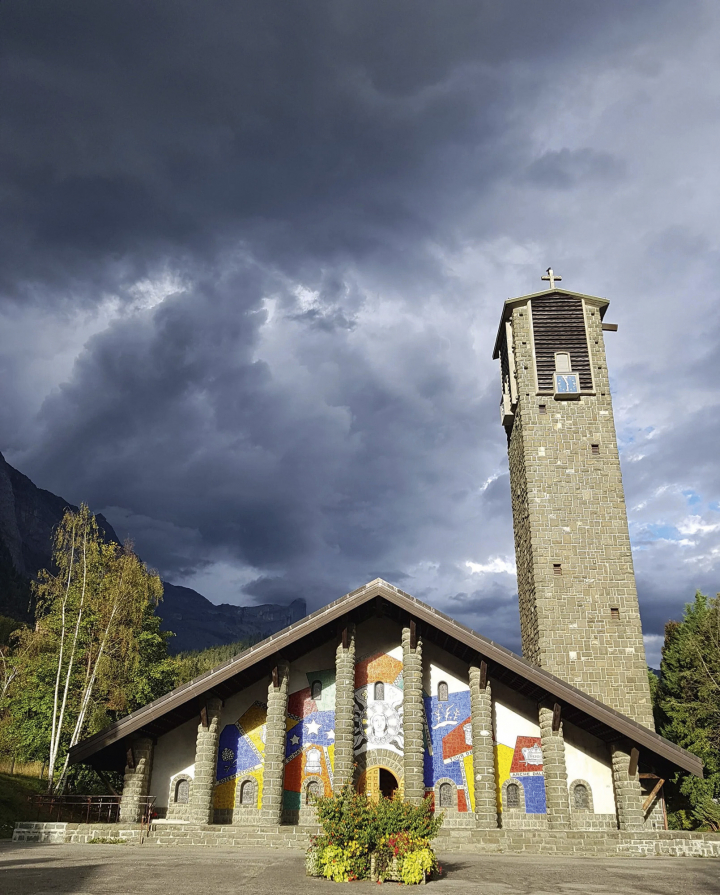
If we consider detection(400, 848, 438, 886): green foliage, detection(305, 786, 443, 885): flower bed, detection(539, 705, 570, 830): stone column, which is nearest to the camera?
detection(400, 848, 438, 886): green foliage

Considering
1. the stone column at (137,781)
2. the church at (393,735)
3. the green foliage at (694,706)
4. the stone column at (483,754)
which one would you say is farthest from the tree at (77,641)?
the green foliage at (694,706)

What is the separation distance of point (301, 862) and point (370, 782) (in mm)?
6342

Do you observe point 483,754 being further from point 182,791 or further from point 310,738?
point 182,791

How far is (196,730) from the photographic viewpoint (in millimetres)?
21297

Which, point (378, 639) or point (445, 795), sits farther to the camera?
point (378, 639)

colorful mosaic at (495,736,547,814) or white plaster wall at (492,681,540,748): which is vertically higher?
white plaster wall at (492,681,540,748)

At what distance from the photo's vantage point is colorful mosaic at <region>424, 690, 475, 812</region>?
20281 millimetres

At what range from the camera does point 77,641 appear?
85.4 ft

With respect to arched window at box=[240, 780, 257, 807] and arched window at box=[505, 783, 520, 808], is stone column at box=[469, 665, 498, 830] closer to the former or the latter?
arched window at box=[505, 783, 520, 808]

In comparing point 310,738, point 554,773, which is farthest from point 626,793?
point 310,738

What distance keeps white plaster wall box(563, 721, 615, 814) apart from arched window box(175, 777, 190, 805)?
1171cm

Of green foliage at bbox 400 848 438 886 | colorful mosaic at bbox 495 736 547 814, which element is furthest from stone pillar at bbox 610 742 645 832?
green foliage at bbox 400 848 438 886

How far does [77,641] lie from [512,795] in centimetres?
1703

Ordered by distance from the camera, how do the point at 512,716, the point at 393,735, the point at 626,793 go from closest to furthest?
1. the point at 626,793
2. the point at 512,716
3. the point at 393,735
